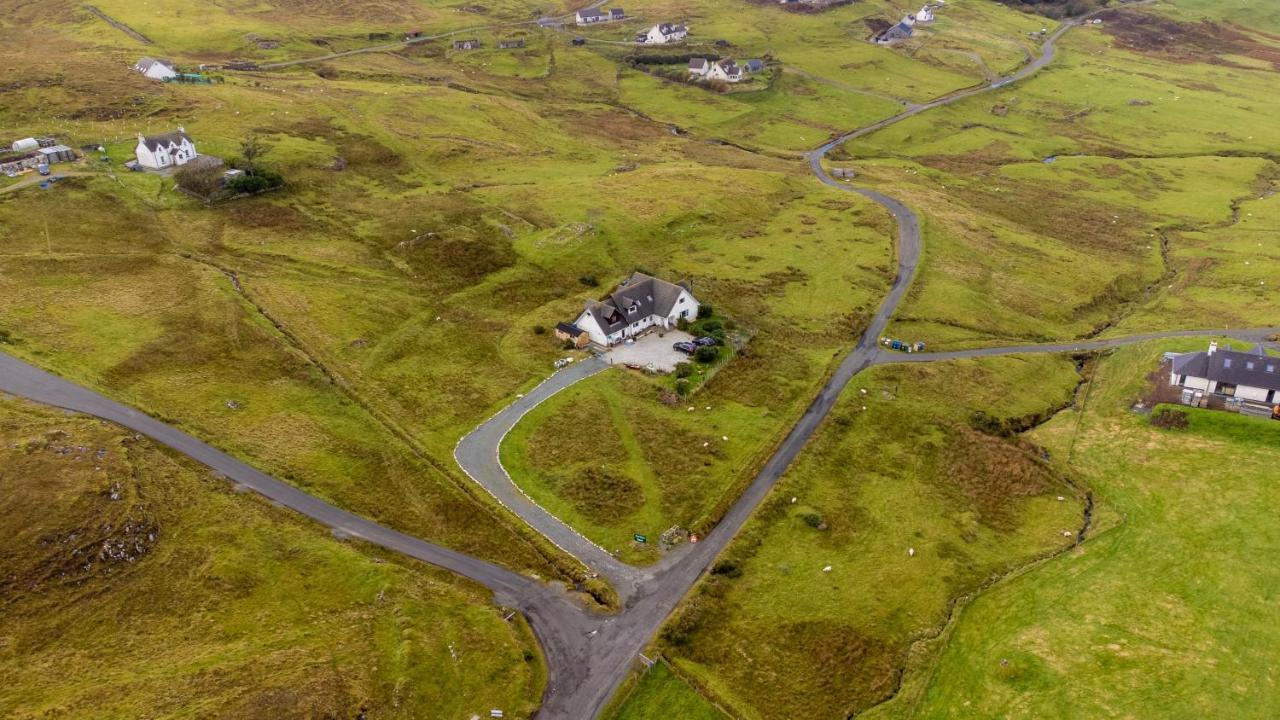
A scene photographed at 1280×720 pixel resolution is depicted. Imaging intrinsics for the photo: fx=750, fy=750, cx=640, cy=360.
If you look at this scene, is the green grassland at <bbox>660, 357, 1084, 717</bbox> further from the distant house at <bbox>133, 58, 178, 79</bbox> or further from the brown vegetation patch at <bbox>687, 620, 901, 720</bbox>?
the distant house at <bbox>133, 58, 178, 79</bbox>

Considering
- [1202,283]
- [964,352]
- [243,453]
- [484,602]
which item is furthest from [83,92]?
[1202,283]

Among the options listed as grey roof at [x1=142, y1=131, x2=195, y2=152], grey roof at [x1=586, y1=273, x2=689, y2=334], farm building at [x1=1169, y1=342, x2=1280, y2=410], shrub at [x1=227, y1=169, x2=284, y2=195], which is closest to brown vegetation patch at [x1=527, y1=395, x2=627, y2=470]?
grey roof at [x1=586, y1=273, x2=689, y2=334]

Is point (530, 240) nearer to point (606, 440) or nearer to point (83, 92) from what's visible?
point (606, 440)

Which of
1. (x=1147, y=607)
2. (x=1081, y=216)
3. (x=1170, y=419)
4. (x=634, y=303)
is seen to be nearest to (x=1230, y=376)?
(x=1170, y=419)

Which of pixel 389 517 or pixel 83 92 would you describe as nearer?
pixel 389 517

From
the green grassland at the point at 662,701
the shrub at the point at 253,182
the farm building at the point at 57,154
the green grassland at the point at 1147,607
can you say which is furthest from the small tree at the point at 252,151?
the green grassland at the point at 1147,607

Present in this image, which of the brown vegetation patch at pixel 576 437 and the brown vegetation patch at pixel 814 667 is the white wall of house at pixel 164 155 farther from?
the brown vegetation patch at pixel 814 667
